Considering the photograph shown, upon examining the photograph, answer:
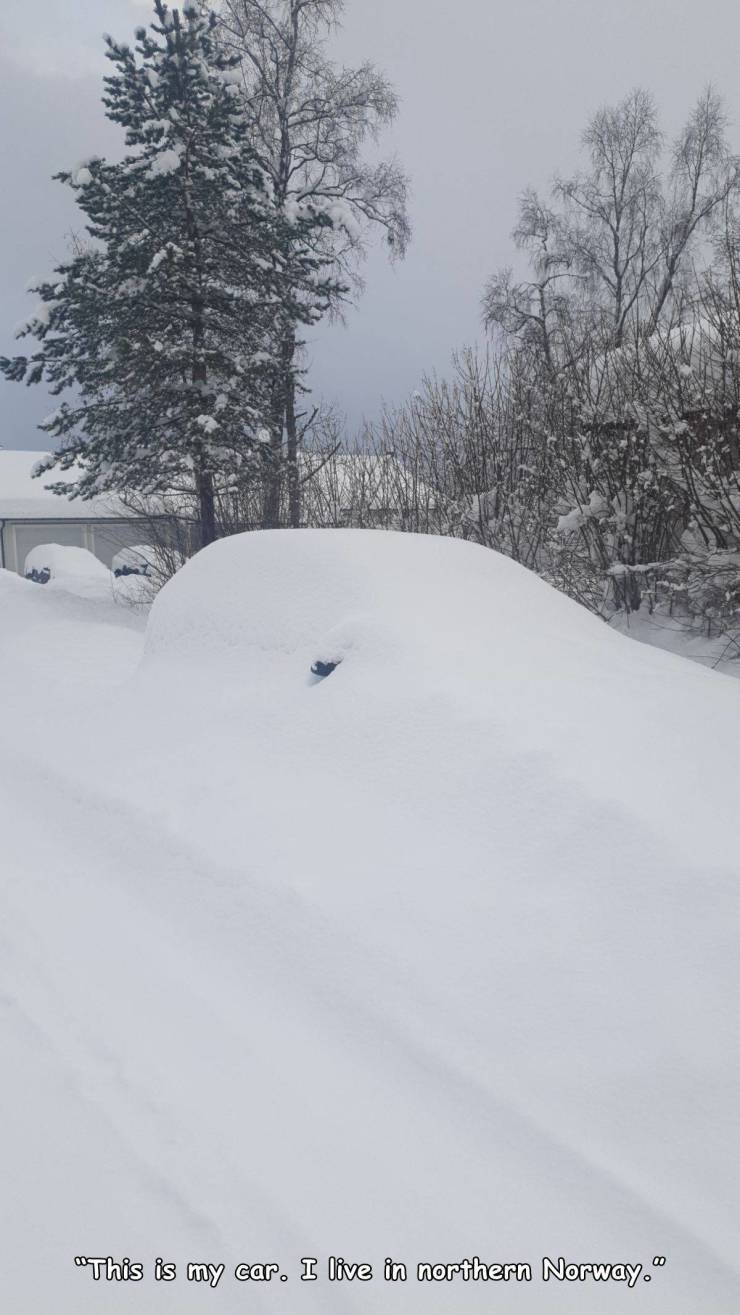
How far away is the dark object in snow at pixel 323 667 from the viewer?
4406 mm

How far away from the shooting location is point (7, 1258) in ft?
7.41

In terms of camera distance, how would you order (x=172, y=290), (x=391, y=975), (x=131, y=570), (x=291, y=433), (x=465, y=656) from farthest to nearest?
(x=291, y=433) < (x=131, y=570) < (x=172, y=290) < (x=465, y=656) < (x=391, y=975)

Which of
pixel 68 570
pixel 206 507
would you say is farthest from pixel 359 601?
pixel 68 570

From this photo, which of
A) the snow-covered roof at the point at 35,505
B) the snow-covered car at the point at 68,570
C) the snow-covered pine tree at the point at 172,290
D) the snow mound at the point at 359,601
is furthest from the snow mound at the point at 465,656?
the snow-covered roof at the point at 35,505

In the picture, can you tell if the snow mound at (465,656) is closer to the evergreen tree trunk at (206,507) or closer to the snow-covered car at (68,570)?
the evergreen tree trunk at (206,507)

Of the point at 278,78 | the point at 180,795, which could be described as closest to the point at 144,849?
the point at 180,795

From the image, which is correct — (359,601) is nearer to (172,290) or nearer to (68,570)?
(172,290)

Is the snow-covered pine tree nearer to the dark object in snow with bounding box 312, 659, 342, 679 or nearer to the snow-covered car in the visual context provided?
the snow-covered car

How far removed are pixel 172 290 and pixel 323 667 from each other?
10546mm

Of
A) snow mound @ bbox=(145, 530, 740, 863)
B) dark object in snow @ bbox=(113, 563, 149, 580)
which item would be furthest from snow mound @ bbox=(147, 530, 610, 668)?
dark object in snow @ bbox=(113, 563, 149, 580)

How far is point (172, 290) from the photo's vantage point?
13.2m

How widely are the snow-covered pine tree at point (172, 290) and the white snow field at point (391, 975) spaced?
883cm

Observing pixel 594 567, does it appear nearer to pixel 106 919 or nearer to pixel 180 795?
pixel 180 795

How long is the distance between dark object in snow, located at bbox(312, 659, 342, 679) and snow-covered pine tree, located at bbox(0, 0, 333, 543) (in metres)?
8.64
